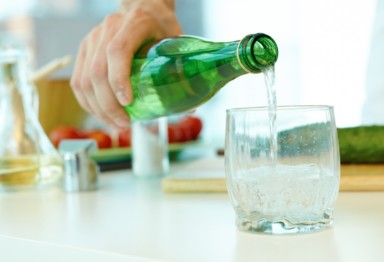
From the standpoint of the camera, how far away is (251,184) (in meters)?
0.59

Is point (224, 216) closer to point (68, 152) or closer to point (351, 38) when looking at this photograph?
point (68, 152)

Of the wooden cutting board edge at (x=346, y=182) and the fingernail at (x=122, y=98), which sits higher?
the fingernail at (x=122, y=98)

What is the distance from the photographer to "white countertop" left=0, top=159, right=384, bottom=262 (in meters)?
0.52

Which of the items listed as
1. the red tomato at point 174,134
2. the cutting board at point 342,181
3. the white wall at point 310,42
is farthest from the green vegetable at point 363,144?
the white wall at point 310,42

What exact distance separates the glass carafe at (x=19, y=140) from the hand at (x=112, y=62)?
0.38ft

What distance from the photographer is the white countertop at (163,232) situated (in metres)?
0.52

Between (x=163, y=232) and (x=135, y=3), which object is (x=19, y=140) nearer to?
(x=135, y=3)

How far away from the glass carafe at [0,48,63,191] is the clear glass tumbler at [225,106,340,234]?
1.53ft

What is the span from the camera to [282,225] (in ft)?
1.92

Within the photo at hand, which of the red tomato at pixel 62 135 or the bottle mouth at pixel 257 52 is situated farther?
the red tomato at pixel 62 135

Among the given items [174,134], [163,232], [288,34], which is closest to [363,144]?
[163,232]

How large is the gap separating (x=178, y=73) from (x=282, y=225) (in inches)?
11.7

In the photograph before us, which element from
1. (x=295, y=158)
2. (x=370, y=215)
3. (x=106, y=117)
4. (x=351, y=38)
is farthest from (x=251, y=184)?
(x=351, y=38)

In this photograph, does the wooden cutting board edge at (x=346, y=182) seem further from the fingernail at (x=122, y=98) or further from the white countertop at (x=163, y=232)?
the fingernail at (x=122, y=98)
